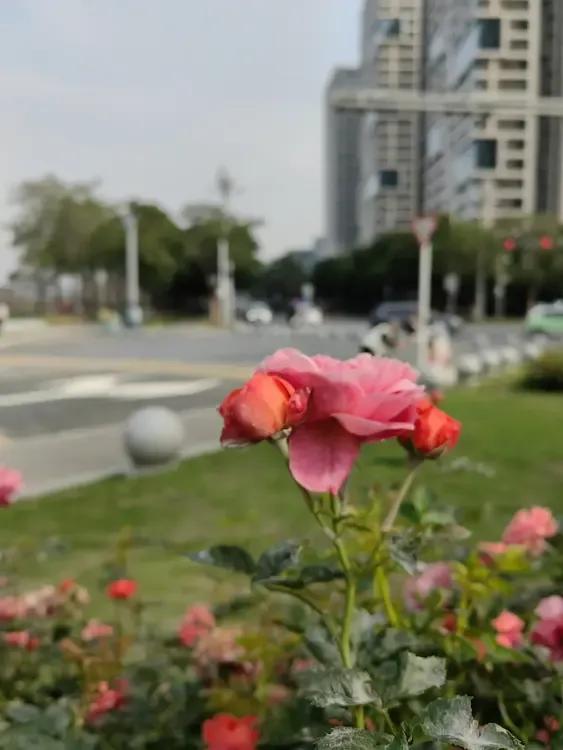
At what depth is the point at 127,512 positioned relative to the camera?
3.45 m

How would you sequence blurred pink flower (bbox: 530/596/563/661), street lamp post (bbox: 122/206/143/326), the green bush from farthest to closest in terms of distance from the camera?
the green bush < street lamp post (bbox: 122/206/143/326) < blurred pink flower (bbox: 530/596/563/661)

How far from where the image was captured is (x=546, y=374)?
27.0 ft

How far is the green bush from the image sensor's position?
8.19 meters

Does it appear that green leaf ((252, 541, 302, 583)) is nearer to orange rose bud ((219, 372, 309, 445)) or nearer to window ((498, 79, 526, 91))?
orange rose bud ((219, 372, 309, 445))

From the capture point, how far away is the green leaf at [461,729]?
500mm

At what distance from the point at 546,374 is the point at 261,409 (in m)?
7.93

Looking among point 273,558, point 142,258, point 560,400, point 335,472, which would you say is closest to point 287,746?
point 273,558

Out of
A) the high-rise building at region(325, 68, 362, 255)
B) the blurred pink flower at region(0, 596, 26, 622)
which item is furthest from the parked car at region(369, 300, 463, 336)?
the blurred pink flower at region(0, 596, 26, 622)

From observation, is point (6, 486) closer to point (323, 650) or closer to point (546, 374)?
point (323, 650)

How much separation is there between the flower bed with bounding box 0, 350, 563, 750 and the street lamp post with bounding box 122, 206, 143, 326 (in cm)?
516

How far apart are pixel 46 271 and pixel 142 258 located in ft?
3.06

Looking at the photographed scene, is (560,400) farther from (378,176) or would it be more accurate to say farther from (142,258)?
(378,176)

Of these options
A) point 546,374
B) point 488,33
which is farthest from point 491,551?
point 546,374

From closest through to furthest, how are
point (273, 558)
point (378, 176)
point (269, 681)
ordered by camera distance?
point (273, 558) < point (269, 681) < point (378, 176)
